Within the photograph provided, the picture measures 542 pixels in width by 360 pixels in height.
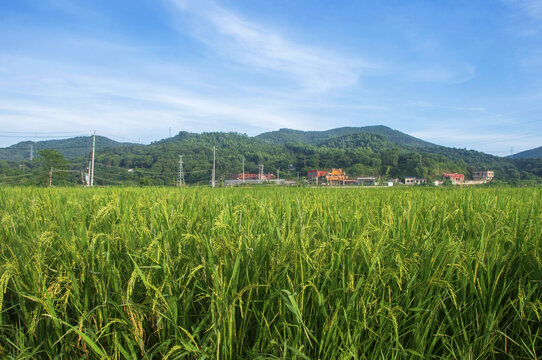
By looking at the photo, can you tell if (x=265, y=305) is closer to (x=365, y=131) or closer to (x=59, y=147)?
(x=59, y=147)

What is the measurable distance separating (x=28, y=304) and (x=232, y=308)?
0.95 m

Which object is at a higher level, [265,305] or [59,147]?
[59,147]

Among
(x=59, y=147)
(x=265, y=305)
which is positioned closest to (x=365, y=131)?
(x=59, y=147)

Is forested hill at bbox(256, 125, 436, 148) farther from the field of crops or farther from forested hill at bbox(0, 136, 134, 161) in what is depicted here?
the field of crops

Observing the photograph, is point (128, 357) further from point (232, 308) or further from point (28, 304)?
point (28, 304)

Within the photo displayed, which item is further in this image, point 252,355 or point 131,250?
point 131,250

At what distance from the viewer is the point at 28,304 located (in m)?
1.21

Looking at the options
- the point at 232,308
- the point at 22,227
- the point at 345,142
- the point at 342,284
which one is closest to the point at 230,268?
the point at 232,308

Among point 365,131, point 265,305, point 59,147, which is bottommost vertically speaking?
point 265,305

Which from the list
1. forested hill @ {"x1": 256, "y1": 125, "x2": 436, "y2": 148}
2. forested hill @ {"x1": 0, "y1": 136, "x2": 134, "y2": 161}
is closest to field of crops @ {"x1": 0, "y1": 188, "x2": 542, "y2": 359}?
forested hill @ {"x1": 0, "y1": 136, "x2": 134, "y2": 161}

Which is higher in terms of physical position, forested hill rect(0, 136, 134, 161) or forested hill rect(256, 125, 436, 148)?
forested hill rect(256, 125, 436, 148)

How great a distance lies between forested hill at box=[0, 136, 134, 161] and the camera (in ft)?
365

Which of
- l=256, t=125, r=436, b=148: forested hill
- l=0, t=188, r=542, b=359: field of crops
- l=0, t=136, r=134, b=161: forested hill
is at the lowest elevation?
l=0, t=188, r=542, b=359: field of crops

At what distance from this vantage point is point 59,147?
12794cm
